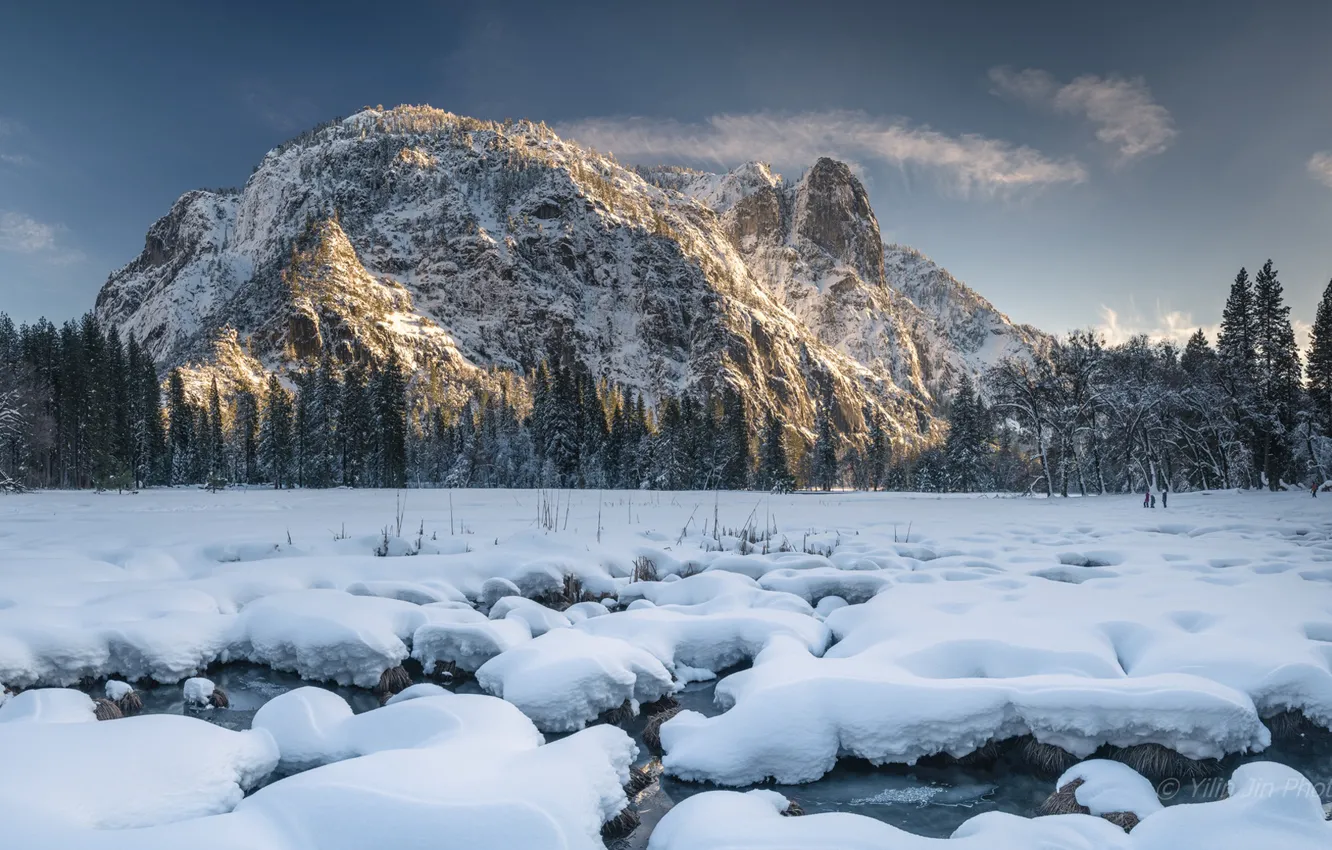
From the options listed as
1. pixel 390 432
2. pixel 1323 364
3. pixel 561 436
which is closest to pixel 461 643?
pixel 1323 364

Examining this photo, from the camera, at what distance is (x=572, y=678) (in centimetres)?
554

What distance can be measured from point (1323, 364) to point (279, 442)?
8827 cm

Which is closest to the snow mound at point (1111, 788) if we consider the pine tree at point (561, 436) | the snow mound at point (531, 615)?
the snow mound at point (531, 615)

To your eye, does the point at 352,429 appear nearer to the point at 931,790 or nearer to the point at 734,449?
the point at 734,449

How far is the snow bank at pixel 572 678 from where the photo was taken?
17.7 feet

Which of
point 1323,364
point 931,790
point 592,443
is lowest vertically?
point 931,790

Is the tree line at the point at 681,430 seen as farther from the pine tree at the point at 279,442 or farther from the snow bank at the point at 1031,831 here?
the snow bank at the point at 1031,831

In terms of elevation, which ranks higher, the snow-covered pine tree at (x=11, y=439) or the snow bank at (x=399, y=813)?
the snow-covered pine tree at (x=11, y=439)

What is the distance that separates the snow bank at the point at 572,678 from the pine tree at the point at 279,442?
73.5m

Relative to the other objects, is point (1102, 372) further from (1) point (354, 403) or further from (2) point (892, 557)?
(1) point (354, 403)

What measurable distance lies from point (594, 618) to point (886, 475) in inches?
4799

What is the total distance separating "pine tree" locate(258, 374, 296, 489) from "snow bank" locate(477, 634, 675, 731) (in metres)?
73.5

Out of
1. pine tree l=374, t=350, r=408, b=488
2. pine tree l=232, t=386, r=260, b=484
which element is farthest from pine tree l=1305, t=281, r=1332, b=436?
pine tree l=232, t=386, r=260, b=484

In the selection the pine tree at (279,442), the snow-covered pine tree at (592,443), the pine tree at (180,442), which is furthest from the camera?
the snow-covered pine tree at (592,443)
